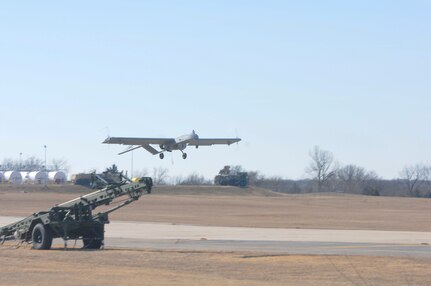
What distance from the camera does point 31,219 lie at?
33.1m

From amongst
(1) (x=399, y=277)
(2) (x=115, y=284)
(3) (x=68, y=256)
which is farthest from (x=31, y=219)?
(1) (x=399, y=277)

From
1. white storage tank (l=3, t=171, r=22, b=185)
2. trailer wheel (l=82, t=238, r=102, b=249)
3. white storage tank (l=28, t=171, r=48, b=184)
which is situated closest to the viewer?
trailer wheel (l=82, t=238, r=102, b=249)

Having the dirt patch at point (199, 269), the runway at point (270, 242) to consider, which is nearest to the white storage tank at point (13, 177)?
the runway at point (270, 242)

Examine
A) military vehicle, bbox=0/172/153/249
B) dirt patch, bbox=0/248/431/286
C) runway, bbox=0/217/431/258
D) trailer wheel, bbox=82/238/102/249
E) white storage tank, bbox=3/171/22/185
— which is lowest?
dirt patch, bbox=0/248/431/286

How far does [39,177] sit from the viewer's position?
156375 mm

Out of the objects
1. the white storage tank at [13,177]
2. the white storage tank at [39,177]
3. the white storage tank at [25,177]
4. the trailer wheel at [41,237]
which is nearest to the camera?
the trailer wheel at [41,237]

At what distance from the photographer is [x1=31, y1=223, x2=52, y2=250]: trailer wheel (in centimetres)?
3219

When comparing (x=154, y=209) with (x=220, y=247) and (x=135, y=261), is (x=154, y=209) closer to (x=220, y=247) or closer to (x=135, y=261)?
(x=220, y=247)

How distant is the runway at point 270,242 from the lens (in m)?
33.0

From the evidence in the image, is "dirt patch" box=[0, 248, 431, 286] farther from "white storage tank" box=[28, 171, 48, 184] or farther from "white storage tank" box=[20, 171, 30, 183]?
"white storage tank" box=[20, 171, 30, 183]

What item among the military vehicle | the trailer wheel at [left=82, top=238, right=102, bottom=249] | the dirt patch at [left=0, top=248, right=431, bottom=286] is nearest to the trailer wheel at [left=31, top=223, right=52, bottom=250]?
the military vehicle

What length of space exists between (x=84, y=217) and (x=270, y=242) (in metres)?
9.65

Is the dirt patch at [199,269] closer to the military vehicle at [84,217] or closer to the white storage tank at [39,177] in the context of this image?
the military vehicle at [84,217]

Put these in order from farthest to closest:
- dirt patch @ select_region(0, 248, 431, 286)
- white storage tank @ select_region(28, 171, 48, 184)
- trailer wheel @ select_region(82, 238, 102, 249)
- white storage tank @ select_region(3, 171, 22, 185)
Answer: white storage tank @ select_region(28, 171, 48, 184) → white storage tank @ select_region(3, 171, 22, 185) → trailer wheel @ select_region(82, 238, 102, 249) → dirt patch @ select_region(0, 248, 431, 286)
